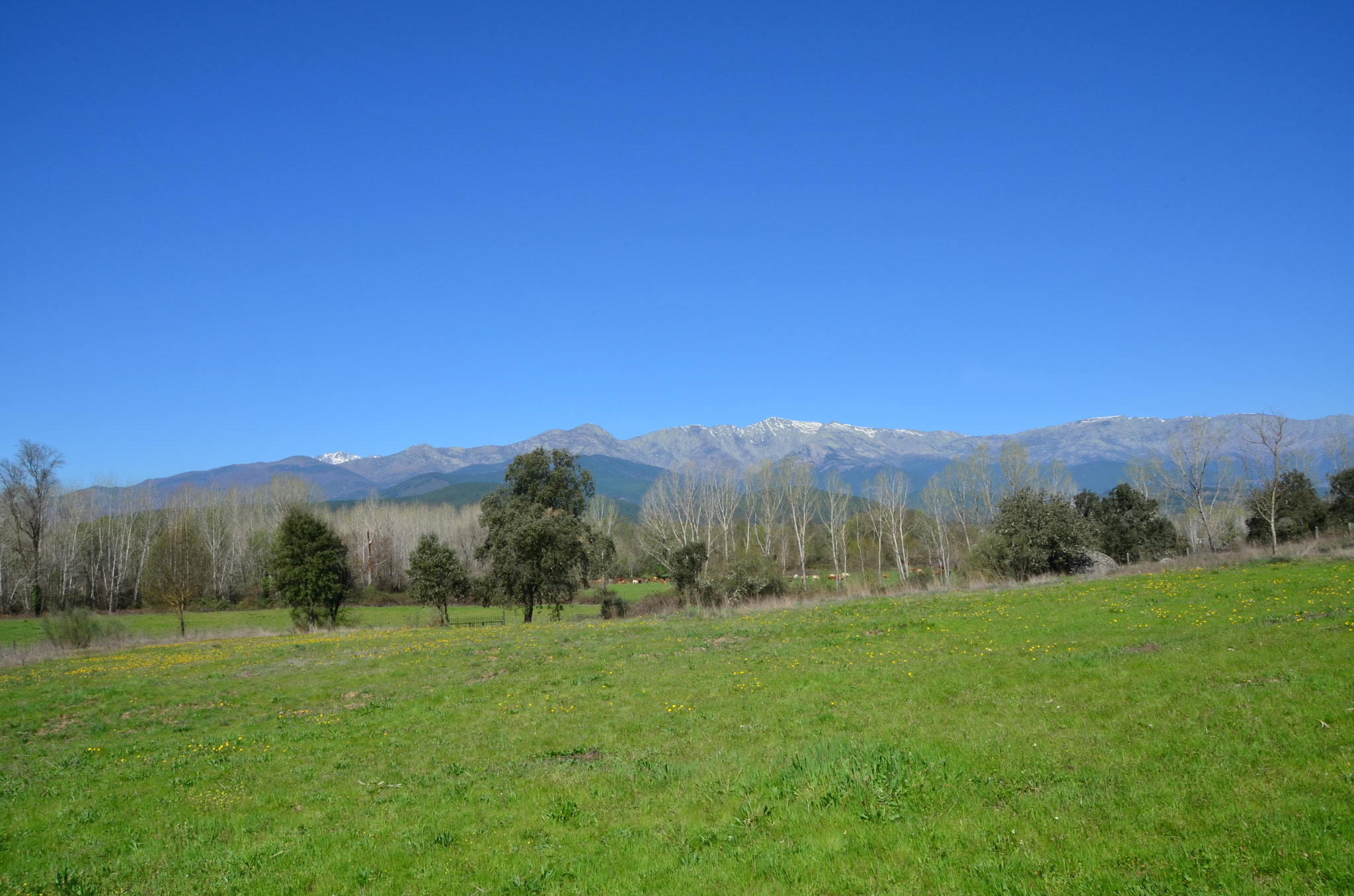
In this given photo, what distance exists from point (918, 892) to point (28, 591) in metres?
109

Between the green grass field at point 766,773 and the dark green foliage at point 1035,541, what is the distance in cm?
2464

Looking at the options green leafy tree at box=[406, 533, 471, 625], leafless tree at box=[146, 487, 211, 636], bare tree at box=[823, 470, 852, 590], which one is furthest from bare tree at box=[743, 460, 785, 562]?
leafless tree at box=[146, 487, 211, 636]

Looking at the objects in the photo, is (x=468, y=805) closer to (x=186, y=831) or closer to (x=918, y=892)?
(x=186, y=831)

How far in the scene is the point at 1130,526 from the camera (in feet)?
214

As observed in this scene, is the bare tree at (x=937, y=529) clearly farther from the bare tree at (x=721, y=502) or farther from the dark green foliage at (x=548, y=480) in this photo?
the dark green foliage at (x=548, y=480)

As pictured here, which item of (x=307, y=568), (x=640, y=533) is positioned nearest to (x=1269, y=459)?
(x=640, y=533)

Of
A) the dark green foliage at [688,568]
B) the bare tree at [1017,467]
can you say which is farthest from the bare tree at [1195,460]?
the dark green foliage at [688,568]

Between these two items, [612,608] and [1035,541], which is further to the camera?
[612,608]

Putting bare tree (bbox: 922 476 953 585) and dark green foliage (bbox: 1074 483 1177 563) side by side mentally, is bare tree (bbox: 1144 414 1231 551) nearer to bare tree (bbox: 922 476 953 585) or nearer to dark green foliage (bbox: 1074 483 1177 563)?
dark green foliage (bbox: 1074 483 1177 563)

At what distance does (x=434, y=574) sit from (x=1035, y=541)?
4406cm

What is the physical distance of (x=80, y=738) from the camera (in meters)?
18.0

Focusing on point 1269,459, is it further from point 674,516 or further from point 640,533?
point 674,516

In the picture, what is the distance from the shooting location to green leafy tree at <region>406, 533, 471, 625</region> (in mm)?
54375

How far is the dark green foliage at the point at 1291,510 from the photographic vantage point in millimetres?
61594
